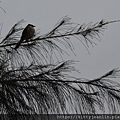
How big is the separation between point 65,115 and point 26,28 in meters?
0.48

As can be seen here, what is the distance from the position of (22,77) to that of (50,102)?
0.16m

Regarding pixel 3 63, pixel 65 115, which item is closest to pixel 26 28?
pixel 3 63

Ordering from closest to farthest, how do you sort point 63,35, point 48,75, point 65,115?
point 65,115 < point 48,75 < point 63,35

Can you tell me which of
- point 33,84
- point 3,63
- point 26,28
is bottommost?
point 33,84

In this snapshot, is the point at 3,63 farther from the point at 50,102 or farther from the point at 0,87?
the point at 50,102

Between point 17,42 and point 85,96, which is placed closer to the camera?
point 85,96

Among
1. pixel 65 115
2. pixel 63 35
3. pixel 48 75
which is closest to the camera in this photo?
pixel 65 115

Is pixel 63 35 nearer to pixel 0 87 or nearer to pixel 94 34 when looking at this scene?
pixel 94 34

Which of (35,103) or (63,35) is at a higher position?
(63,35)

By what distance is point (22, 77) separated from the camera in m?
1.53

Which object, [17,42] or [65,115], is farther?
[17,42]

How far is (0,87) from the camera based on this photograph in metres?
1.47

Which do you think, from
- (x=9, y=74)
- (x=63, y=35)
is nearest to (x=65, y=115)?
(x=9, y=74)

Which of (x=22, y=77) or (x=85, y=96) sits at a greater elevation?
(x=22, y=77)
